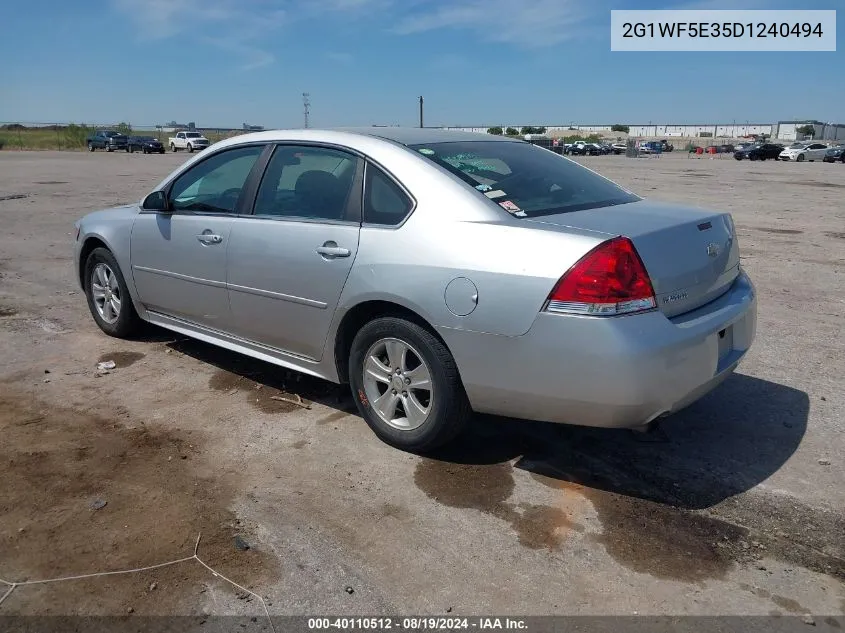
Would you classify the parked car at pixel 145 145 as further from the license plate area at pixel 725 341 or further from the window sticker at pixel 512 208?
the license plate area at pixel 725 341

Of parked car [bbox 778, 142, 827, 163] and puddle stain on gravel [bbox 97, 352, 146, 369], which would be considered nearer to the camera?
puddle stain on gravel [bbox 97, 352, 146, 369]

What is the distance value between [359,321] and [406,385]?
1.45 feet

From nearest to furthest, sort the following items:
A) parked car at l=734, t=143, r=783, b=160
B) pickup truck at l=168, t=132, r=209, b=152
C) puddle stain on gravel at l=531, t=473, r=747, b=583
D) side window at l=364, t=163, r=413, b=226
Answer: puddle stain on gravel at l=531, t=473, r=747, b=583, side window at l=364, t=163, r=413, b=226, pickup truck at l=168, t=132, r=209, b=152, parked car at l=734, t=143, r=783, b=160

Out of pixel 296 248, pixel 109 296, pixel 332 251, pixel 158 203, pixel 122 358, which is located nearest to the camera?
pixel 332 251

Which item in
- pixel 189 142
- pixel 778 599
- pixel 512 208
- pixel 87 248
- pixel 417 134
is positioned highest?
pixel 189 142

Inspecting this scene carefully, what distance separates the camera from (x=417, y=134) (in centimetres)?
417

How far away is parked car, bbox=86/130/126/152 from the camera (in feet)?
186

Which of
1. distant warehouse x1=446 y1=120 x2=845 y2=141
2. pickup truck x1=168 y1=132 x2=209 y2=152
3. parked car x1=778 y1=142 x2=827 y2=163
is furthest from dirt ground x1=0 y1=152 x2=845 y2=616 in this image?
distant warehouse x1=446 y1=120 x2=845 y2=141

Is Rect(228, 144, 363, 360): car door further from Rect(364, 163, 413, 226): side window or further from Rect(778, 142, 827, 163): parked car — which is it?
Rect(778, 142, 827, 163): parked car

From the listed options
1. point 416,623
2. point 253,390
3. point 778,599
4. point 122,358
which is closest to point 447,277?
point 416,623

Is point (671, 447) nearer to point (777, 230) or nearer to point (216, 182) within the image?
point (216, 182)

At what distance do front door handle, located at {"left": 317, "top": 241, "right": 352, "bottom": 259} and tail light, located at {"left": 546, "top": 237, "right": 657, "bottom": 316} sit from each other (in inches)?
46.7

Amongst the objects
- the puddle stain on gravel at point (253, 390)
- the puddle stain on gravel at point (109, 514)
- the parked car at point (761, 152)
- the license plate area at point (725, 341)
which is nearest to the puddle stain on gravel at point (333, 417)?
the puddle stain on gravel at point (253, 390)

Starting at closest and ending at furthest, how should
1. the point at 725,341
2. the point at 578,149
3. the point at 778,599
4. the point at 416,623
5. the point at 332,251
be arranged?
the point at 416,623
the point at 778,599
the point at 725,341
the point at 332,251
the point at 578,149
